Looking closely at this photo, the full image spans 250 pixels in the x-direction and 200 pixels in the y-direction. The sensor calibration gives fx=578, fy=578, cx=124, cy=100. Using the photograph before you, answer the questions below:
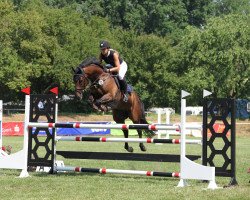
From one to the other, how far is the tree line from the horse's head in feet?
118

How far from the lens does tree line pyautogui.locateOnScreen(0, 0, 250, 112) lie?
47.2m

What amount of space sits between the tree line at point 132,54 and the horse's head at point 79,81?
3608cm

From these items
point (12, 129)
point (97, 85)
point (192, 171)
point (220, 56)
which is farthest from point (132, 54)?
point (192, 171)

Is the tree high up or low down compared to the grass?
up

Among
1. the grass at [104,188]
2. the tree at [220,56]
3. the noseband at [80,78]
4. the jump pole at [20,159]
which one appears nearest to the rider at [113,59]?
the noseband at [80,78]

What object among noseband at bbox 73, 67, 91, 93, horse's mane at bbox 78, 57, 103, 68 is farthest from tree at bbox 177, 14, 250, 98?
noseband at bbox 73, 67, 91, 93

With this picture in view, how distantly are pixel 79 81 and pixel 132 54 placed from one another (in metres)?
43.6

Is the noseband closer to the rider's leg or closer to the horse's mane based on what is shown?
the horse's mane

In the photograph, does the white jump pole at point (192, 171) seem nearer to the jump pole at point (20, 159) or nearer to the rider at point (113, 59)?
the rider at point (113, 59)

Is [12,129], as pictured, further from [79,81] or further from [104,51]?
[79,81]

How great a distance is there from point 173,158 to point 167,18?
6042 centimetres

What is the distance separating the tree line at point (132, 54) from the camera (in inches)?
1859

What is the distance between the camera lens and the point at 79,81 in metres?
10.8

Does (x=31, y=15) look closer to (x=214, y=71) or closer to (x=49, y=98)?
(x=214, y=71)
